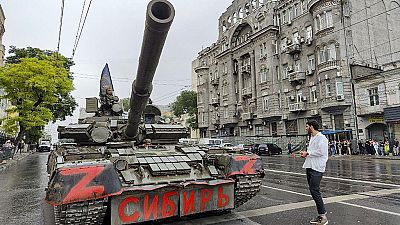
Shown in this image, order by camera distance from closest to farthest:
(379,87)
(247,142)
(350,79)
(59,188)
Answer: (59,188)
(379,87)
(350,79)
(247,142)

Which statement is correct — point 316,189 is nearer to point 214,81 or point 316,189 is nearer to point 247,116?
point 247,116

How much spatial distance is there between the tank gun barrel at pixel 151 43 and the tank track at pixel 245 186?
82.2 inches

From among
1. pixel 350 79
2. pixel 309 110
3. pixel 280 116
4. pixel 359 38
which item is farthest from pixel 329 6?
pixel 280 116

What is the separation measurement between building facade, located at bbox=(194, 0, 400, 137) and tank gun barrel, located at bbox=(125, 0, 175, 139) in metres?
25.2

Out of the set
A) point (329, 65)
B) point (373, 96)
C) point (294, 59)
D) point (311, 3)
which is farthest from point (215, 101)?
point (373, 96)

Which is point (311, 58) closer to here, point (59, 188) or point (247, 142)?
point (247, 142)

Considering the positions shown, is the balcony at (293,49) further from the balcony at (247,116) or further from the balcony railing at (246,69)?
the balcony at (247,116)

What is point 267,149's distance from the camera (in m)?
30.2

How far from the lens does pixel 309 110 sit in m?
30.9

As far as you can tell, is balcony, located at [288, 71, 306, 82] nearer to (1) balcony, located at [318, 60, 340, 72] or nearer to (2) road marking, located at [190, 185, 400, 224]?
(1) balcony, located at [318, 60, 340, 72]

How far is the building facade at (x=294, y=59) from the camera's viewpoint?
2802cm

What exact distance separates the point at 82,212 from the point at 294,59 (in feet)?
104

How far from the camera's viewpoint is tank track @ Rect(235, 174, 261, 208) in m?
5.76

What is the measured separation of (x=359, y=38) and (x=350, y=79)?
4.17 metres
